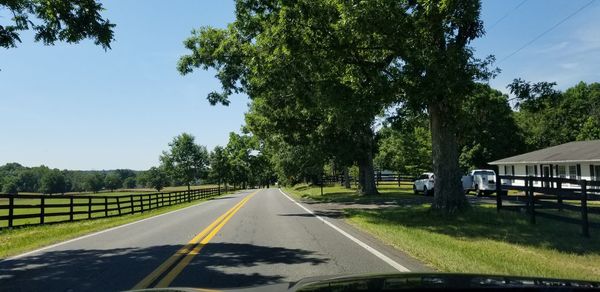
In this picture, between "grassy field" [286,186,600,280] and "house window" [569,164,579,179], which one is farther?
"house window" [569,164,579,179]

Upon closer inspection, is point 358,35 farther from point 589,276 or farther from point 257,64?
point 589,276

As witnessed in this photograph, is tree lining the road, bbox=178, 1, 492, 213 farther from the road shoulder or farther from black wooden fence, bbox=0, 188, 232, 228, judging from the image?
black wooden fence, bbox=0, 188, 232, 228

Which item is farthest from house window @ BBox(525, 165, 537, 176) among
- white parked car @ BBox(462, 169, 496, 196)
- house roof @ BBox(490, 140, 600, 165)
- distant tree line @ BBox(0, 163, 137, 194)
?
distant tree line @ BBox(0, 163, 137, 194)

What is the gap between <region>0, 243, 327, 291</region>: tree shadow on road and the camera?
7.50 meters

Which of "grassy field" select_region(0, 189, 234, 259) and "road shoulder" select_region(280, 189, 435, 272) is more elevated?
"road shoulder" select_region(280, 189, 435, 272)

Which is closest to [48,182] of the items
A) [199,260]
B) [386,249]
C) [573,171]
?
[573,171]

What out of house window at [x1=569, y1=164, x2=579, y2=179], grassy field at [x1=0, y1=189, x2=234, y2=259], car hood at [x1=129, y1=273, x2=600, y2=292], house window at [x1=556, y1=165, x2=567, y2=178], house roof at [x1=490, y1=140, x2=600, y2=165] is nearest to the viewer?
car hood at [x1=129, y1=273, x2=600, y2=292]

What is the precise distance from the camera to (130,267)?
8.95 m

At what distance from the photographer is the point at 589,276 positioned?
752cm

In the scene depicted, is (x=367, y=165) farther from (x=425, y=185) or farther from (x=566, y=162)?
(x=566, y=162)

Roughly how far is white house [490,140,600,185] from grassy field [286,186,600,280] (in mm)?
21933

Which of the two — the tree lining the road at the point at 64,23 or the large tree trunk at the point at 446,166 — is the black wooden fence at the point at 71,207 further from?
the large tree trunk at the point at 446,166

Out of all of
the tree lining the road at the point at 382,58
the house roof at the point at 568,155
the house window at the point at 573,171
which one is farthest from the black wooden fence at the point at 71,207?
the house window at the point at 573,171

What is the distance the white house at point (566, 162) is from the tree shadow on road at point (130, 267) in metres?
29.6
